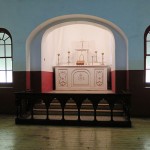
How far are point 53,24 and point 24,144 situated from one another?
14.2 feet

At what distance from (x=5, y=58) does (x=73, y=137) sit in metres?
3.92

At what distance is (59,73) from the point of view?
9695mm

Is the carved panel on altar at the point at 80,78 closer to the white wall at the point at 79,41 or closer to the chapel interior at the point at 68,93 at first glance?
the chapel interior at the point at 68,93

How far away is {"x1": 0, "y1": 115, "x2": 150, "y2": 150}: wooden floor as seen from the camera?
15.5ft

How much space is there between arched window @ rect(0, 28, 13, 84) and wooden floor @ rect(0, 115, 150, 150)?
1.88m

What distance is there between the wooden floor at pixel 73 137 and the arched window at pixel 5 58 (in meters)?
1.88

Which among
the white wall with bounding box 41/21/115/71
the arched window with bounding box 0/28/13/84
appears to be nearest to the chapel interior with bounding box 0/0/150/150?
the arched window with bounding box 0/28/13/84

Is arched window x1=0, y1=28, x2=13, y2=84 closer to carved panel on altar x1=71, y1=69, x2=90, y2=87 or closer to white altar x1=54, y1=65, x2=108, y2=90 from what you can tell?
white altar x1=54, y1=65, x2=108, y2=90

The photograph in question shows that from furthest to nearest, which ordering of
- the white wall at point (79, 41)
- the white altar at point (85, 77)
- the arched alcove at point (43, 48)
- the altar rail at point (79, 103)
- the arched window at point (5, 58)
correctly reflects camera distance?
the white wall at point (79, 41) < the white altar at point (85, 77) < the arched window at point (5, 58) < the arched alcove at point (43, 48) < the altar rail at point (79, 103)

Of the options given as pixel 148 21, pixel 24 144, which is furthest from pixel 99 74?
pixel 24 144

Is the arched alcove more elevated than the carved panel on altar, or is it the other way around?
the arched alcove

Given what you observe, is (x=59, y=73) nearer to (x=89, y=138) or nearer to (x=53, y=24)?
(x=53, y=24)

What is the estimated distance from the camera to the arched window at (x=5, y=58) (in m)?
7.98

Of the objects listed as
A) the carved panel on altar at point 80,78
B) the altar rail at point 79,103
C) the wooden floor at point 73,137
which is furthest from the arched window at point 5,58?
the carved panel on altar at point 80,78
